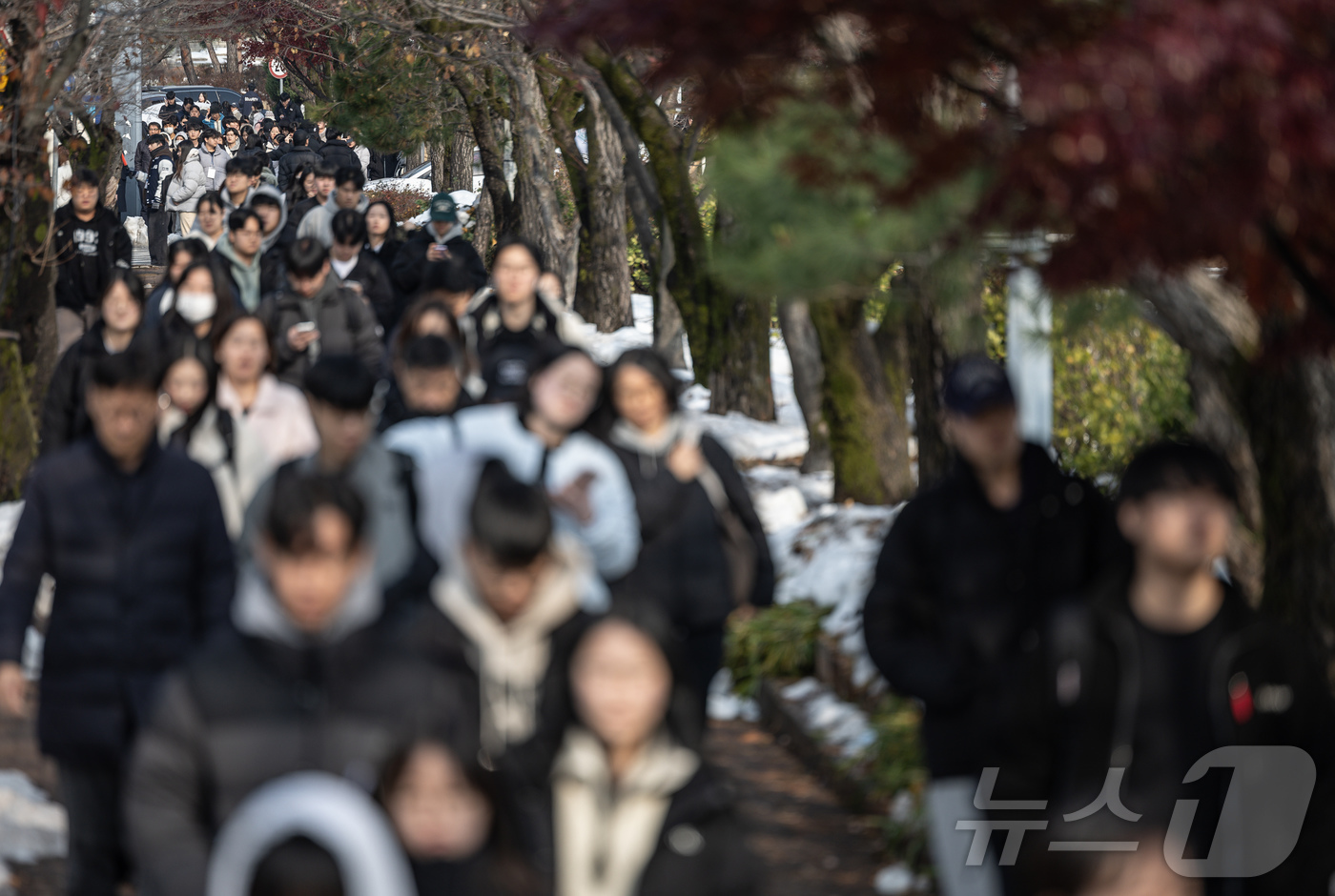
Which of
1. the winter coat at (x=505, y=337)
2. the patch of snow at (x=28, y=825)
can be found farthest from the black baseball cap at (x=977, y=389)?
the winter coat at (x=505, y=337)

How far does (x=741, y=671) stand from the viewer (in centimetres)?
849

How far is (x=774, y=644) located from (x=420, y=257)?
5064mm

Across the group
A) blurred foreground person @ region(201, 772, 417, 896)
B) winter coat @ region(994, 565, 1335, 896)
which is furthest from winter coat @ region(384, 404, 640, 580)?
blurred foreground person @ region(201, 772, 417, 896)

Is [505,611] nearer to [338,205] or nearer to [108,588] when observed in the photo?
[108,588]

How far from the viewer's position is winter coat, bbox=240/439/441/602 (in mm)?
5188

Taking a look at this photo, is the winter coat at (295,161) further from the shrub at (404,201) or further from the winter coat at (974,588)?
the winter coat at (974,588)

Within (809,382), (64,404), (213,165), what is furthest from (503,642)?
(213,165)

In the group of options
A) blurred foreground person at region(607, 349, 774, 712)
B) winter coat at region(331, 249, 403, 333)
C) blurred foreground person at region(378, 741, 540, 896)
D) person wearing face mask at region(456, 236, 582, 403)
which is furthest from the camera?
winter coat at region(331, 249, 403, 333)

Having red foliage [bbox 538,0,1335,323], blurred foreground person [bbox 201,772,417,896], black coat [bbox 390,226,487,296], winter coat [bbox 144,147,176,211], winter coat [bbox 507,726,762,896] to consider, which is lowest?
winter coat [bbox 507,726,762,896]

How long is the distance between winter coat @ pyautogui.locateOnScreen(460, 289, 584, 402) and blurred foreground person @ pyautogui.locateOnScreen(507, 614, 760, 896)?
462cm

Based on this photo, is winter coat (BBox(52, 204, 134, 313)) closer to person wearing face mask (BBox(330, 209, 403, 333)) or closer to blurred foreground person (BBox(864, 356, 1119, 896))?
person wearing face mask (BBox(330, 209, 403, 333))

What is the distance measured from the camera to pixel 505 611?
3.66m

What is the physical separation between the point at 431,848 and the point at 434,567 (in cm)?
252

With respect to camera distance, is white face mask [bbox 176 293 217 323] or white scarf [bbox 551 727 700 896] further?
white face mask [bbox 176 293 217 323]
